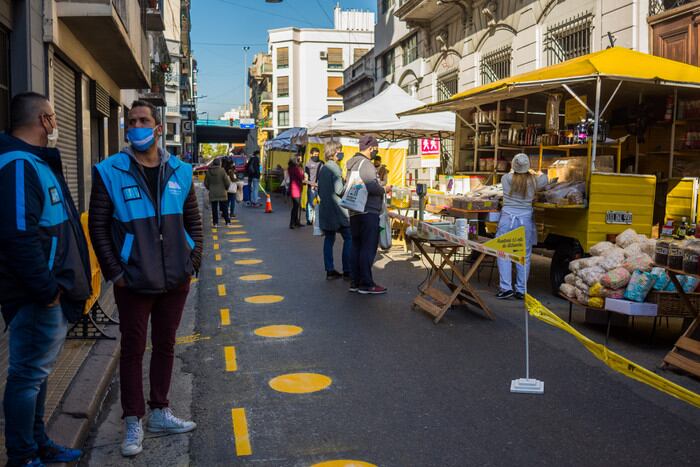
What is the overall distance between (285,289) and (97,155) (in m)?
9.46

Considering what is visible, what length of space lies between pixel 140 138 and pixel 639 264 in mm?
5203

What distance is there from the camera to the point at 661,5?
13.0 meters

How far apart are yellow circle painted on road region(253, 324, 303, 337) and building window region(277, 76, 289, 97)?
71997mm

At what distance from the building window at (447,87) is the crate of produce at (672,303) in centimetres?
1791

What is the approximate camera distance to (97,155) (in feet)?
55.4

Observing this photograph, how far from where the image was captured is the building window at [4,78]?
324 inches

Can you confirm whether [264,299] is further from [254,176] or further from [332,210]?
[254,176]

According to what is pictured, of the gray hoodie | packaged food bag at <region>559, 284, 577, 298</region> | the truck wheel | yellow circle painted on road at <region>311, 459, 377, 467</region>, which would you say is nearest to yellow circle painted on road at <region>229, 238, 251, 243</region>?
the gray hoodie

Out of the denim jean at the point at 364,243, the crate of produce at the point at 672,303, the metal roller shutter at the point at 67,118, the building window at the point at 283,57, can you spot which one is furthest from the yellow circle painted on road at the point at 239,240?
the building window at the point at 283,57

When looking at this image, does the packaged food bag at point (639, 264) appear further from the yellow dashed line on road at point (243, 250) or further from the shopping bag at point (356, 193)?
the yellow dashed line on road at point (243, 250)

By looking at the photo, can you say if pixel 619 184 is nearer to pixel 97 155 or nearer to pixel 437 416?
pixel 437 416

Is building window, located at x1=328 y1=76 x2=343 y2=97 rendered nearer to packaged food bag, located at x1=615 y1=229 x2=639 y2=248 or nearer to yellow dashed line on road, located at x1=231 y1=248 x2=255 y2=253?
yellow dashed line on road, located at x1=231 y1=248 x2=255 y2=253

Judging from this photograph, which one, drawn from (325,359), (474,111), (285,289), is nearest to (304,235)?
(474,111)

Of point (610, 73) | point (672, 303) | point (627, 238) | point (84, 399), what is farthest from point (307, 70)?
point (84, 399)
